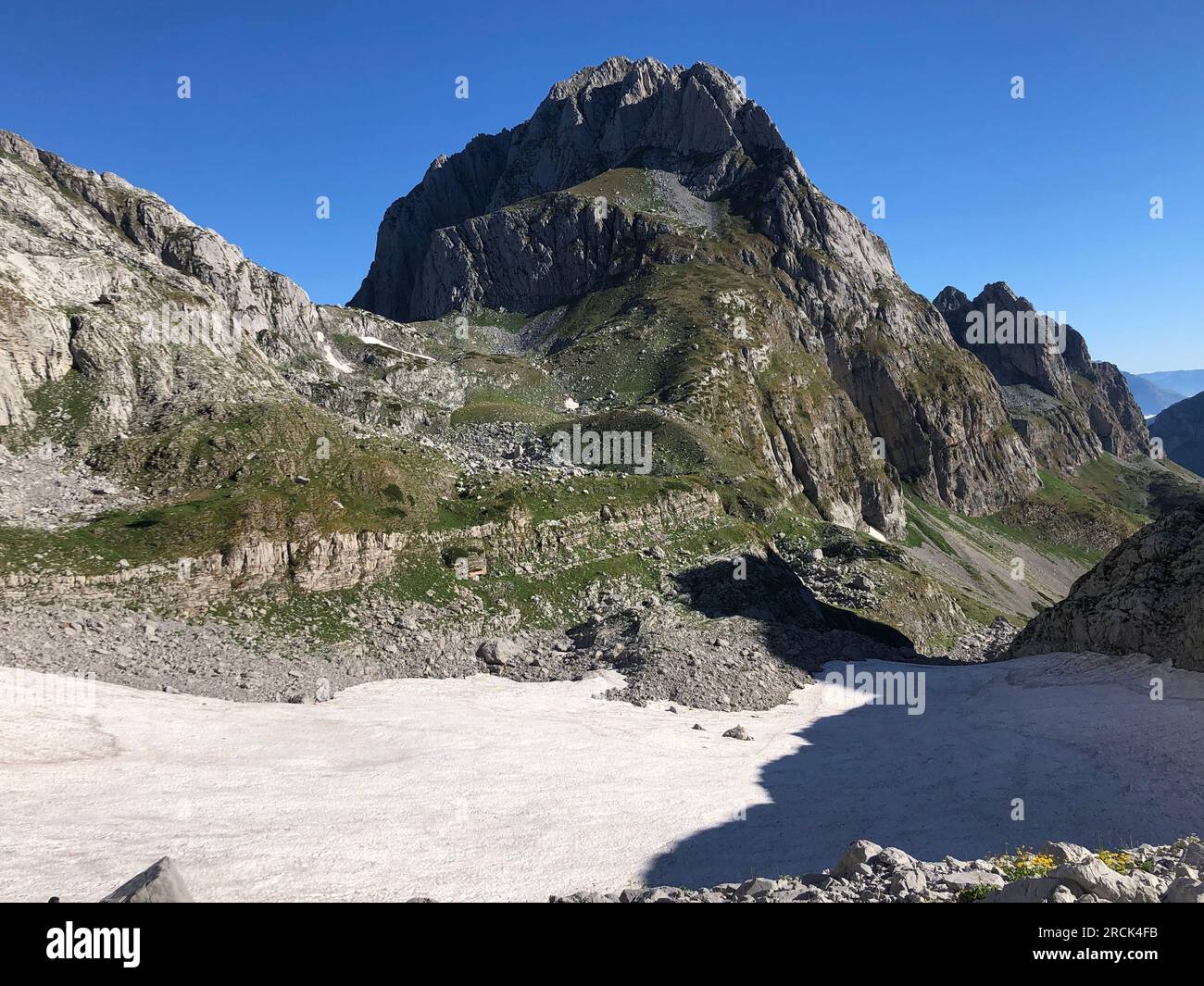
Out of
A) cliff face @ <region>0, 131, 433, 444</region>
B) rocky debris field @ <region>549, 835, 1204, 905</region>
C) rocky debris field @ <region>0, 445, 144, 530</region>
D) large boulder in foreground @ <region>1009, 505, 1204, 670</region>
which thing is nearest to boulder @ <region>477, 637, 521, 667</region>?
rocky debris field @ <region>0, 445, 144, 530</region>

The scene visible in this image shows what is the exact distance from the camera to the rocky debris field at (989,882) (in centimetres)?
1388

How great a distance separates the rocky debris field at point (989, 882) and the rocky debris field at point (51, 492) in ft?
151

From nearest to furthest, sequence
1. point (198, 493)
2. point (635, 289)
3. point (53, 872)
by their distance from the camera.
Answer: point (53, 872)
point (198, 493)
point (635, 289)

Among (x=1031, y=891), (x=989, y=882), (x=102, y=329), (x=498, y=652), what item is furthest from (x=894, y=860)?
(x=102, y=329)

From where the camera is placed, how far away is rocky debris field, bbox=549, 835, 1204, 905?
13883 mm

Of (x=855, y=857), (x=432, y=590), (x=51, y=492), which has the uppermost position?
(x=51, y=492)

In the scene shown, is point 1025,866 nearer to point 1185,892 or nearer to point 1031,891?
point 1031,891

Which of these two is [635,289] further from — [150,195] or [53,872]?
[53,872]

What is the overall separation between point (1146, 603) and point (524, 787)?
5004cm

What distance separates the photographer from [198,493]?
5131 centimetres

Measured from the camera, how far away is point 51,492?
48344 millimetres

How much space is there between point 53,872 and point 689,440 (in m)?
88.2

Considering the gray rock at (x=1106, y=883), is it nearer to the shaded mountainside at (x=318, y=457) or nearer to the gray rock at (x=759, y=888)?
the gray rock at (x=759, y=888)
